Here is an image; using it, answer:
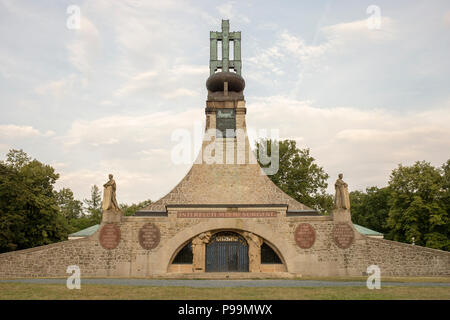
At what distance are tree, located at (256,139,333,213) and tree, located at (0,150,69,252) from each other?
64.9 ft

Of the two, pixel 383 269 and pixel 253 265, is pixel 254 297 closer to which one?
pixel 253 265

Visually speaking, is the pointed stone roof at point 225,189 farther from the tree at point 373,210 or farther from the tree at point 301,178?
the tree at point 373,210

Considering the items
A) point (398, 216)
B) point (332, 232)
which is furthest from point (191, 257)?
point (398, 216)

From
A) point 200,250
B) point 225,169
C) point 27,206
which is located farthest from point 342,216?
point 27,206

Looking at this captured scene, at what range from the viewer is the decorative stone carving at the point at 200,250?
20.2 metres

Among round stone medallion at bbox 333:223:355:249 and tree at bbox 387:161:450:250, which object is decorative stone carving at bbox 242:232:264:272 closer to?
round stone medallion at bbox 333:223:355:249

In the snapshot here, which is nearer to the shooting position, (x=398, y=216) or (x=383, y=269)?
(x=383, y=269)

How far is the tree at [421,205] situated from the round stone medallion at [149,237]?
68.6 ft

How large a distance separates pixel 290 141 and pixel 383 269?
2151cm

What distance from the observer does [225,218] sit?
67.5 feet

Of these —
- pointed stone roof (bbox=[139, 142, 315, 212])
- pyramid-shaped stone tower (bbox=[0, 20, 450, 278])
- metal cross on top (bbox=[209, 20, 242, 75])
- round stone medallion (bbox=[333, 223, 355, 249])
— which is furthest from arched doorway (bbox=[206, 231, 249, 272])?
metal cross on top (bbox=[209, 20, 242, 75])

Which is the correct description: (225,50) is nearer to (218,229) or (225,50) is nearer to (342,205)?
(218,229)

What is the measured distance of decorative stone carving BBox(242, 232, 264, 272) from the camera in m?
20.2

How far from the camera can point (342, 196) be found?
20.6 meters
